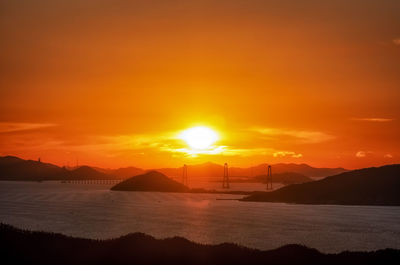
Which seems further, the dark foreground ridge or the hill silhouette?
the hill silhouette

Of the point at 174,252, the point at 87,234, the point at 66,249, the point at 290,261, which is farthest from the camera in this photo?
the point at 87,234

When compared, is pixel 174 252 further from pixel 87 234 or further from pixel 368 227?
pixel 368 227

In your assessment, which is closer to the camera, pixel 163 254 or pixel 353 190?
pixel 163 254

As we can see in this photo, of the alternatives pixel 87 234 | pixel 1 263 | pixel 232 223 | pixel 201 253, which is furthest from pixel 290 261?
pixel 232 223

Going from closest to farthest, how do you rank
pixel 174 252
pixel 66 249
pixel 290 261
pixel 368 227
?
pixel 290 261, pixel 174 252, pixel 66 249, pixel 368 227

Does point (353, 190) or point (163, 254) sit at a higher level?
point (353, 190)

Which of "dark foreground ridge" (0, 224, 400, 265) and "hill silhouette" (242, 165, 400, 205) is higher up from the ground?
"hill silhouette" (242, 165, 400, 205)
